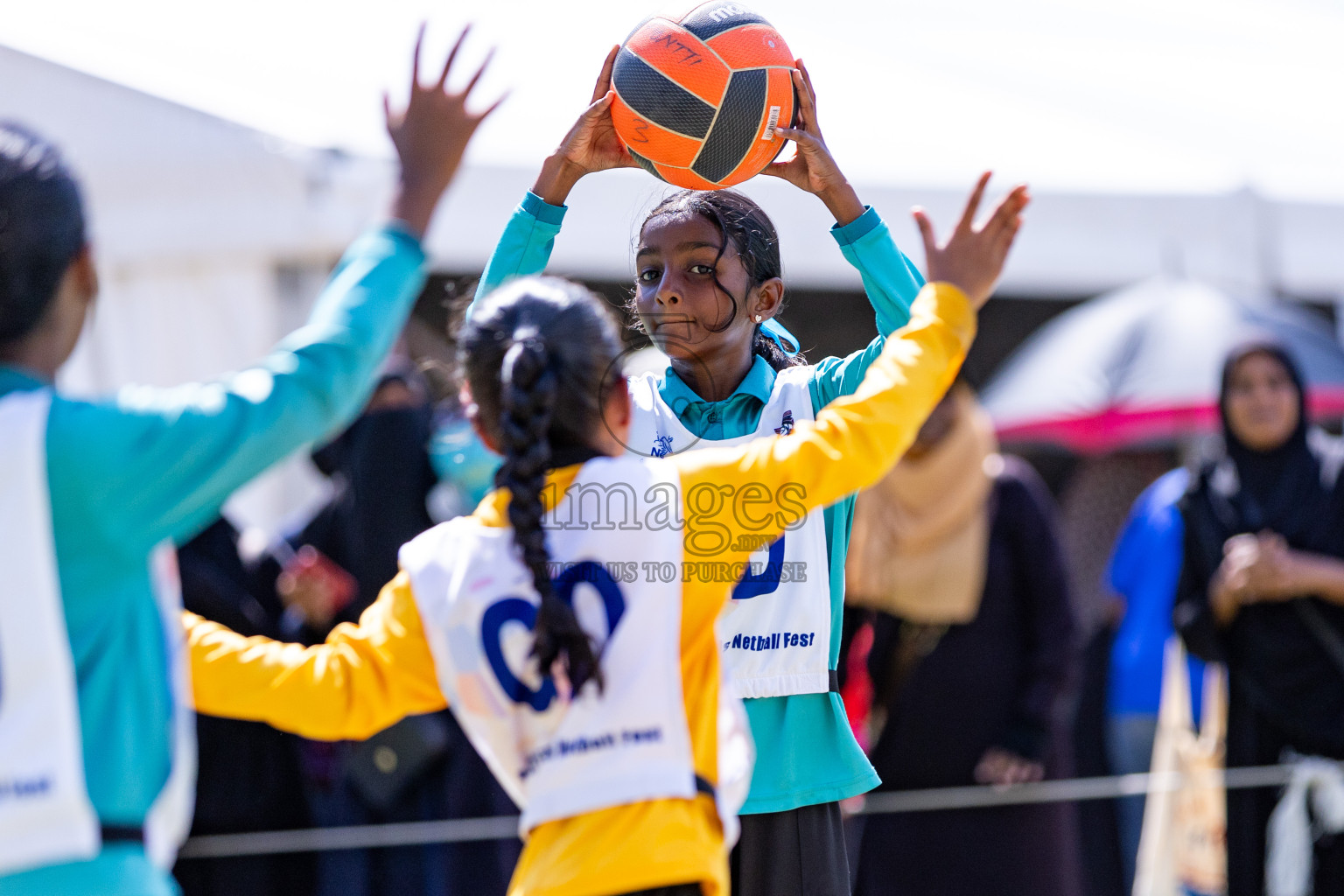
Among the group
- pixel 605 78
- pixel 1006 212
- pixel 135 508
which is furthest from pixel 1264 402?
pixel 135 508

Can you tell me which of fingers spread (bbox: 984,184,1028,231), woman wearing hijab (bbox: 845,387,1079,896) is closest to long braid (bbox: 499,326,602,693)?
fingers spread (bbox: 984,184,1028,231)

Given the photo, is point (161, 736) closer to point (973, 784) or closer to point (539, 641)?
point (539, 641)

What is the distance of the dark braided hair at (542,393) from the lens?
173 cm

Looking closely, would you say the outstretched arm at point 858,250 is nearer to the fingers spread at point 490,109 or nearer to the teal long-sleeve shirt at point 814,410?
the teal long-sleeve shirt at point 814,410

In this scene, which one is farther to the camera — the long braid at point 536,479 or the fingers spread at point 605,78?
the fingers spread at point 605,78

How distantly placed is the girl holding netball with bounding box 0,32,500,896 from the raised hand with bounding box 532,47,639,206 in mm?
847

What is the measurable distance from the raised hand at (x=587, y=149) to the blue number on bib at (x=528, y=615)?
3.08ft

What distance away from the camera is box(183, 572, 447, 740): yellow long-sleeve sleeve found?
1.82 metres

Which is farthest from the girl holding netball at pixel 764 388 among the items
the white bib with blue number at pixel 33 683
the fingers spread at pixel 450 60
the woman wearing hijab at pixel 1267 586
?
the woman wearing hijab at pixel 1267 586

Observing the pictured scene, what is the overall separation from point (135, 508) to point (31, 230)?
1.20 feet

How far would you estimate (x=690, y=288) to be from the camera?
241 cm

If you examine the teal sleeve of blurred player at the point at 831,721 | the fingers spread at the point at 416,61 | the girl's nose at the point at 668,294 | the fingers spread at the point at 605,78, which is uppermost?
the fingers spread at the point at 605,78

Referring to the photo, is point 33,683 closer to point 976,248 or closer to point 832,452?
point 832,452

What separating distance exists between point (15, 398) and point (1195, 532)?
12.9 ft
